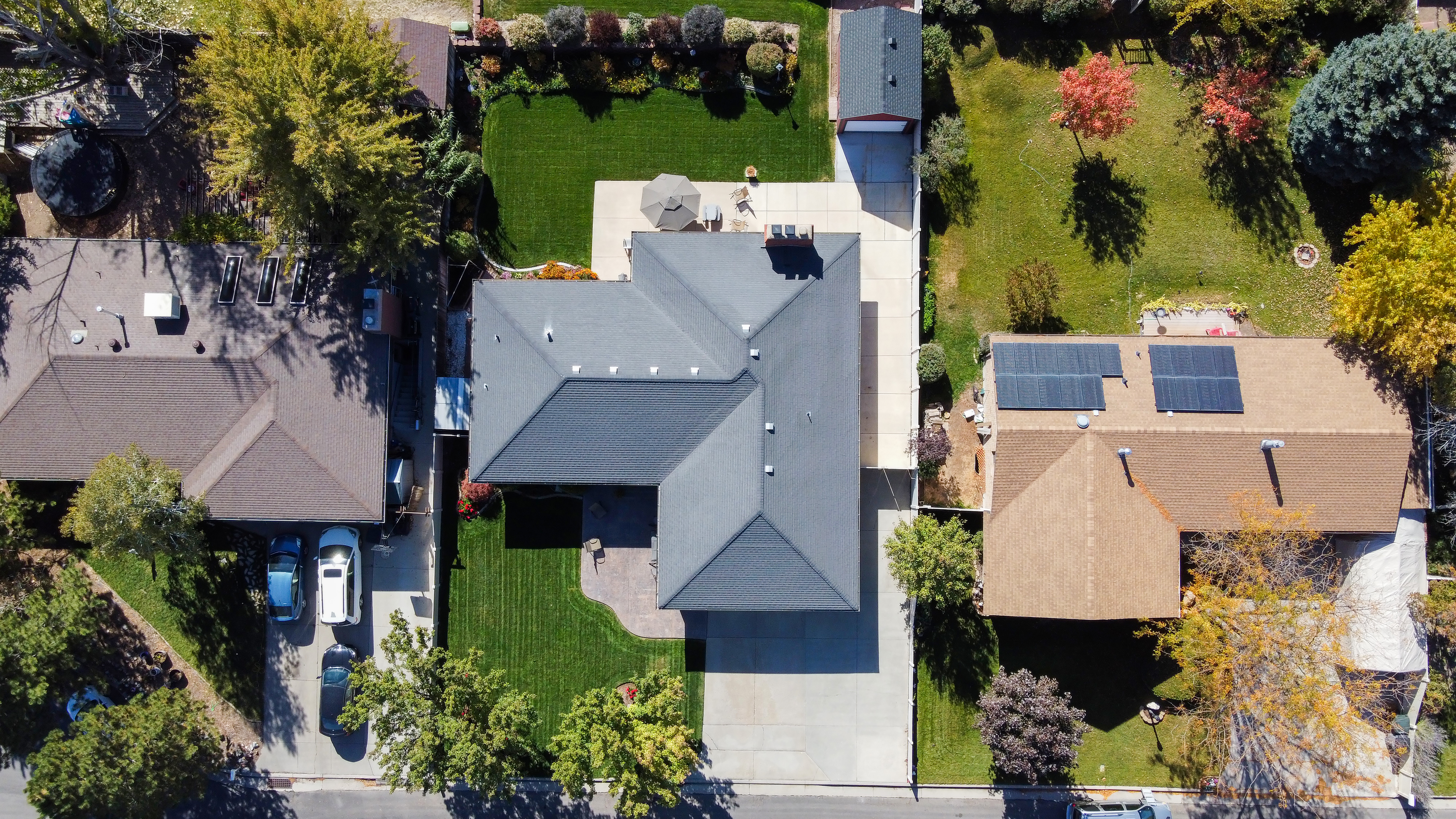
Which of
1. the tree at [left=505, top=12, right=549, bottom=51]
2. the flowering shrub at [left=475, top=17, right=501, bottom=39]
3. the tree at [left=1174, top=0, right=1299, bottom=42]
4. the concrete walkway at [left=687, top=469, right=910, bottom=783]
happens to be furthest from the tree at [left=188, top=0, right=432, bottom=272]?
the tree at [left=1174, top=0, right=1299, bottom=42]

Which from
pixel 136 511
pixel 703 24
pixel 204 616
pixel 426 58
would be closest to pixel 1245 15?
pixel 703 24

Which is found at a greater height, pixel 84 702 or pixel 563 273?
pixel 563 273

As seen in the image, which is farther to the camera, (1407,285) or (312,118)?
(1407,285)

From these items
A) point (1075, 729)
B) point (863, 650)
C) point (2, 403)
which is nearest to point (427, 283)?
point (2, 403)

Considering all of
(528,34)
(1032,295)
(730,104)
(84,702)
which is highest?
(528,34)

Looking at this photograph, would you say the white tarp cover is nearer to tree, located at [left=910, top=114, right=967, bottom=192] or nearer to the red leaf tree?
the red leaf tree

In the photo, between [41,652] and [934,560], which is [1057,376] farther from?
[41,652]
